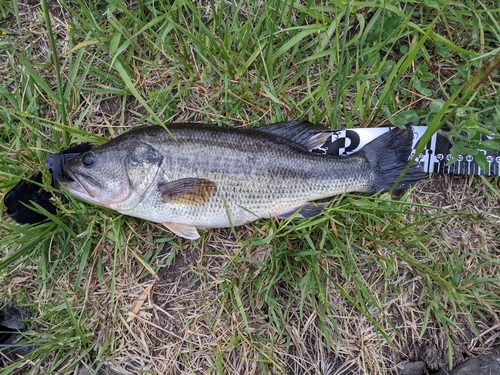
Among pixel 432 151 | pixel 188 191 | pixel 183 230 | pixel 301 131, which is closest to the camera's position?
pixel 188 191

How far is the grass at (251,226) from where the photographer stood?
3.49 meters

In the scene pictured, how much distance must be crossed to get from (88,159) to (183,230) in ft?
3.36

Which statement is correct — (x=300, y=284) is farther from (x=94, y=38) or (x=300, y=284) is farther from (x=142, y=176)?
(x=94, y=38)

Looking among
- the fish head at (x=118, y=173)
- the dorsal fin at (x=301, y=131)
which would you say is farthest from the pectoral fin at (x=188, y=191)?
the dorsal fin at (x=301, y=131)

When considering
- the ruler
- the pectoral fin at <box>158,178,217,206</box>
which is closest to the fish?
the pectoral fin at <box>158,178,217,206</box>

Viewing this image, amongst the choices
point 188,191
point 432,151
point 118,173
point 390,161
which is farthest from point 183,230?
point 432,151

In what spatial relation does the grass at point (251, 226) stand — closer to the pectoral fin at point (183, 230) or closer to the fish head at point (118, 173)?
the pectoral fin at point (183, 230)

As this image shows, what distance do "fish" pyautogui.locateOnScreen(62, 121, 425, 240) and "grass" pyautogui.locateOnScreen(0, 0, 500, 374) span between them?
0.67 ft

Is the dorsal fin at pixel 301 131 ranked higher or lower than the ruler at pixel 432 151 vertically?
higher

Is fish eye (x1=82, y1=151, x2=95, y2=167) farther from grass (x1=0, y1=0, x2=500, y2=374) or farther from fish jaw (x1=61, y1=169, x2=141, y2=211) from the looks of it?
grass (x1=0, y1=0, x2=500, y2=374)

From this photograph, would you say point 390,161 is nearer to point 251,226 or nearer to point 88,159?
point 251,226

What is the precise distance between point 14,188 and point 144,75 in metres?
1.56

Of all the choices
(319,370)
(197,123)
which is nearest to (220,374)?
(319,370)

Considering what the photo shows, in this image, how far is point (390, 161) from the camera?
139 inches
